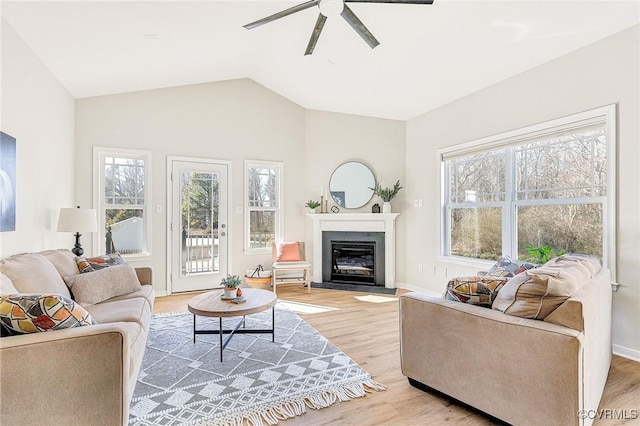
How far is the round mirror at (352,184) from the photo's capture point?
5273 millimetres

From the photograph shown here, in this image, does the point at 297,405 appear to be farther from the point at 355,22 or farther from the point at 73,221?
the point at 73,221

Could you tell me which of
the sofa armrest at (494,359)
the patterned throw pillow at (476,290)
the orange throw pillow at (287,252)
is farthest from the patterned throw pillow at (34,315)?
the orange throw pillow at (287,252)

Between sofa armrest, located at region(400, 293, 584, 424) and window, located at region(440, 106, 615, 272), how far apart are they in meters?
1.67

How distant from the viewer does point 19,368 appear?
129 cm

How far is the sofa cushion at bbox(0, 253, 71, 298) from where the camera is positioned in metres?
2.01

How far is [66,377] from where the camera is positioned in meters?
1.35

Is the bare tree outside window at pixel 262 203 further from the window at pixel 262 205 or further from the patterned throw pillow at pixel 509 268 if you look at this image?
the patterned throw pillow at pixel 509 268

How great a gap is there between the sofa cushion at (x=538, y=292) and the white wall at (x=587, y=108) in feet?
4.29

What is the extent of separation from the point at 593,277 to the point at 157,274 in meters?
4.83

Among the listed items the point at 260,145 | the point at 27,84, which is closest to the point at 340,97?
the point at 260,145

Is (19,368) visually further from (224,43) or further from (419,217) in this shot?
(419,217)

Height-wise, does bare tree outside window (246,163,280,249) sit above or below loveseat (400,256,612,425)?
above

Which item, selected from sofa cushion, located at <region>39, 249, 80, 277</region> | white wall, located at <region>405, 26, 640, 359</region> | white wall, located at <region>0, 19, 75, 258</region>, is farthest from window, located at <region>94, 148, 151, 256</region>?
white wall, located at <region>405, 26, 640, 359</region>

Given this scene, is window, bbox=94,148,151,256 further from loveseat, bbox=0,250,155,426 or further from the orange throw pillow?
loveseat, bbox=0,250,155,426
